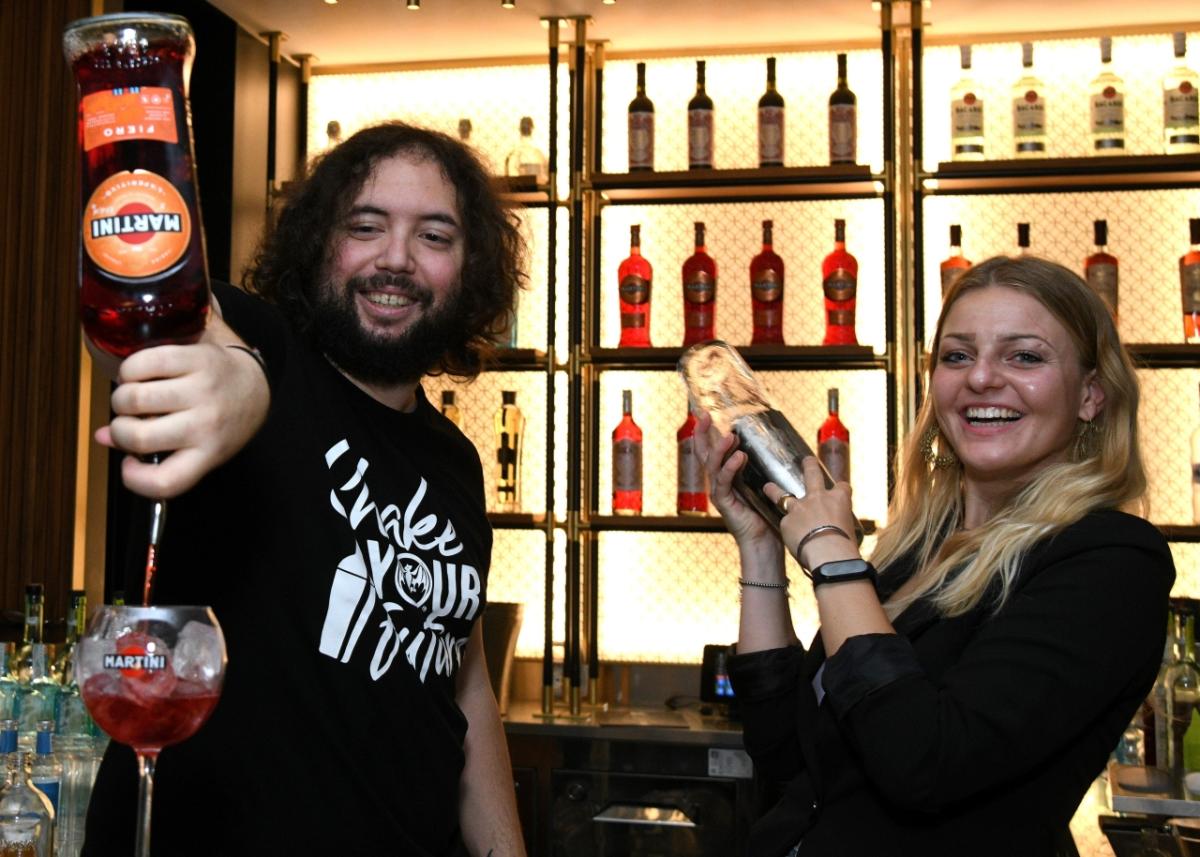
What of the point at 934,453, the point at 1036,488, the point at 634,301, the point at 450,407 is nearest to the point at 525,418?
the point at 450,407

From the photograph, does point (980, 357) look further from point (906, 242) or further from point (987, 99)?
point (987, 99)

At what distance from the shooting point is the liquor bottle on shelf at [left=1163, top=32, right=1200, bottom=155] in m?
3.34

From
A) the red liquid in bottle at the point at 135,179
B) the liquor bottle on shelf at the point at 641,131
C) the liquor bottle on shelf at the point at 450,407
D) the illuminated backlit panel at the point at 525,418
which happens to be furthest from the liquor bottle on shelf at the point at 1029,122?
the red liquid in bottle at the point at 135,179

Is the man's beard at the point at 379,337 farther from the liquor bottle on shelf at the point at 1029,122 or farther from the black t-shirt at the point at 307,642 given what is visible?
the liquor bottle on shelf at the point at 1029,122

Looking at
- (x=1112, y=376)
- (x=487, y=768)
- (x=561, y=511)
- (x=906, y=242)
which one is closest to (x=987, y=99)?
(x=906, y=242)

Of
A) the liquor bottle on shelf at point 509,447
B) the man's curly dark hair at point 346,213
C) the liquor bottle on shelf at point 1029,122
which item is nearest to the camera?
the man's curly dark hair at point 346,213

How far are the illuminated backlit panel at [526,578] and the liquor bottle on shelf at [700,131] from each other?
3.75 ft

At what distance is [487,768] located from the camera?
1644mm

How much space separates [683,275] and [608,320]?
0.28 metres

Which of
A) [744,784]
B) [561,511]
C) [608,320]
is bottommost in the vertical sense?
[744,784]

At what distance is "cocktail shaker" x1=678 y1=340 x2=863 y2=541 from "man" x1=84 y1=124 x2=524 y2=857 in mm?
304

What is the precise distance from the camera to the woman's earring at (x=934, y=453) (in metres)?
1.70

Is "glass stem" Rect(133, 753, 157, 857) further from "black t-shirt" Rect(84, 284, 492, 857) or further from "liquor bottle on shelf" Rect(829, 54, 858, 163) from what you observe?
"liquor bottle on shelf" Rect(829, 54, 858, 163)

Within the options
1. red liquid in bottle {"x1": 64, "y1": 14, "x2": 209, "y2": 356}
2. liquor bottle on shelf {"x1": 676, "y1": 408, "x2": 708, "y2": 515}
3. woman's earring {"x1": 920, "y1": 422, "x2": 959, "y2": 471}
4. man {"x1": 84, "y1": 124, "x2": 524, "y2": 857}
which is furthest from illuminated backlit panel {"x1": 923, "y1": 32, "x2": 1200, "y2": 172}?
red liquid in bottle {"x1": 64, "y1": 14, "x2": 209, "y2": 356}
